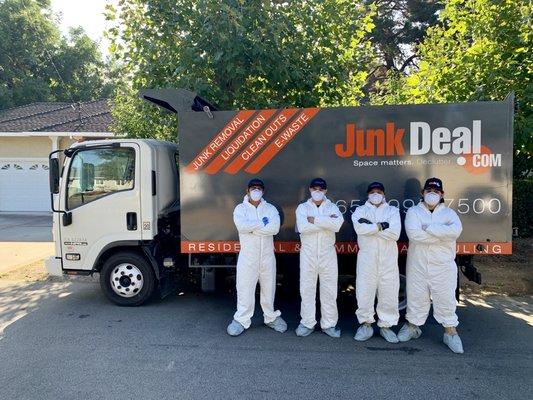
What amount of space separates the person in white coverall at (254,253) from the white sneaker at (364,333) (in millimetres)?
806

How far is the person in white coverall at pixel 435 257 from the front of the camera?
4.68 m

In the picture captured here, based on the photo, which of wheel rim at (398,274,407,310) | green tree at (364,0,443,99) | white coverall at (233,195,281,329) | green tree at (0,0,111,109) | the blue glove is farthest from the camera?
green tree at (0,0,111,109)

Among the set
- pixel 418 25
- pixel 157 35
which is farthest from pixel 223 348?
pixel 418 25

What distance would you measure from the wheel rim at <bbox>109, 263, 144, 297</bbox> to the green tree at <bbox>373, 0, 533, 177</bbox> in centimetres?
541

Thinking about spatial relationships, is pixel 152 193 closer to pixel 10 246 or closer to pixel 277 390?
pixel 277 390

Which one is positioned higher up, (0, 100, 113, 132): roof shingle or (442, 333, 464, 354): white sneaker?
(0, 100, 113, 132): roof shingle

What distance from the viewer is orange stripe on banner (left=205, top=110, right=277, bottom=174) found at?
5.38 m

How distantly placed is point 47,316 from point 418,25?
2023cm

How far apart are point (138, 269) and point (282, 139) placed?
8.40 ft

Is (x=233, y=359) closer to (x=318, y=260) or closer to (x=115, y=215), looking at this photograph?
(x=318, y=260)

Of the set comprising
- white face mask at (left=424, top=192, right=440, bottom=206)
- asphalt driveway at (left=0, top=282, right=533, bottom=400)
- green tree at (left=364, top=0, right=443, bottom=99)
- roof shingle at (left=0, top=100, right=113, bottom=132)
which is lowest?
asphalt driveway at (left=0, top=282, right=533, bottom=400)

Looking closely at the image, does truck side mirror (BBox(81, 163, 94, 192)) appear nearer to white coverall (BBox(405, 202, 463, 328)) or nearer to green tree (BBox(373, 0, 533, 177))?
white coverall (BBox(405, 202, 463, 328))

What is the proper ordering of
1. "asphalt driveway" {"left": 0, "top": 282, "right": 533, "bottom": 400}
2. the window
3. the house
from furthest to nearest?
1. the house
2. the window
3. "asphalt driveway" {"left": 0, "top": 282, "right": 533, "bottom": 400}

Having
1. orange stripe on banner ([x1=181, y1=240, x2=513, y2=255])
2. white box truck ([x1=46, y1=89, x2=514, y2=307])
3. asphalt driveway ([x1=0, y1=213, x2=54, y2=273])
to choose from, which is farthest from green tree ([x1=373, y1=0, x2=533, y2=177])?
asphalt driveway ([x1=0, y1=213, x2=54, y2=273])
